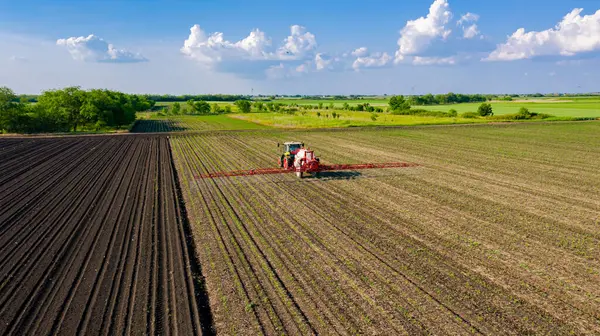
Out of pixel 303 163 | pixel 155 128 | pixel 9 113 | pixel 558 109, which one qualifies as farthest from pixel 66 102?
pixel 558 109

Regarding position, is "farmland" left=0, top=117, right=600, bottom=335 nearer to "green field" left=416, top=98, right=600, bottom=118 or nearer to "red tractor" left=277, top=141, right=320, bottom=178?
"red tractor" left=277, top=141, right=320, bottom=178

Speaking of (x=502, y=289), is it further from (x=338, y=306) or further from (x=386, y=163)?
(x=386, y=163)

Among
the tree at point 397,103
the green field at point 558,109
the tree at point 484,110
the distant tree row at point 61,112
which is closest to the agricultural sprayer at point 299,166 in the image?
the distant tree row at point 61,112

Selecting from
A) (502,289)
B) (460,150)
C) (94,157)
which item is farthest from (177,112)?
(502,289)

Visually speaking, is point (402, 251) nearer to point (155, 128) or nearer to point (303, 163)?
point (303, 163)

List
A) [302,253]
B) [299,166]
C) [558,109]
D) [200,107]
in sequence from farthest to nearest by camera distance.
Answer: [200,107], [558,109], [299,166], [302,253]
